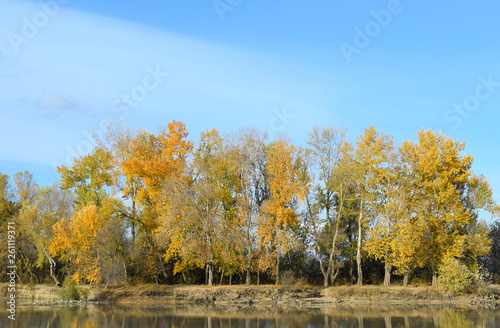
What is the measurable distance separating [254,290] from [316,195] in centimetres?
1010

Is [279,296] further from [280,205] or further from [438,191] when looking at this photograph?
[438,191]

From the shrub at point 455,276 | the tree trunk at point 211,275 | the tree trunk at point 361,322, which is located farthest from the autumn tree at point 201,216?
the shrub at point 455,276

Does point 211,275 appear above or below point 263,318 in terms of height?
above

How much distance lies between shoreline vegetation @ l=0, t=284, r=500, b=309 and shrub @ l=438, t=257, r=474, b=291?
761 millimetres

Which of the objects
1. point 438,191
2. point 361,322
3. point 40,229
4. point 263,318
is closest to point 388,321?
point 361,322

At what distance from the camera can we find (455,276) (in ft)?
113

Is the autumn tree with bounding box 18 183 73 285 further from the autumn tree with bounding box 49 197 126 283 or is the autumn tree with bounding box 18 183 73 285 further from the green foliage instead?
the green foliage

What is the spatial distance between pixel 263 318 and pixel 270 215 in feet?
43.6

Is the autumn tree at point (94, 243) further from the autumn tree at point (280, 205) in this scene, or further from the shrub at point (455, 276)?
the shrub at point (455, 276)

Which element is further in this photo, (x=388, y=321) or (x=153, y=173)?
(x=153, y=173)

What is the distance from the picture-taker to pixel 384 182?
39.1 metres

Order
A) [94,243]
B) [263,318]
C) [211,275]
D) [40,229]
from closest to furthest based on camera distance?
[263,318], [94,243], [211,275], [40,229]

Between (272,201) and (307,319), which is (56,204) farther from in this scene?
(307,319)

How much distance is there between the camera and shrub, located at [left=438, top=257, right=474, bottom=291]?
1353 inches
